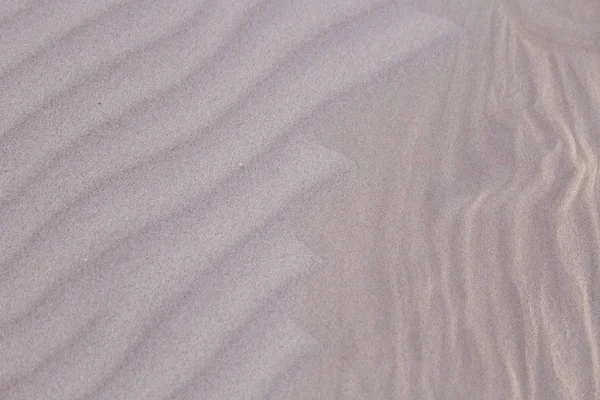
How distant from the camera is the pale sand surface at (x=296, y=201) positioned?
1.79m

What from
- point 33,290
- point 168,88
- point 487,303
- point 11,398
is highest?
point 168,88

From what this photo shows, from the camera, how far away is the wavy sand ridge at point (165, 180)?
1766mm

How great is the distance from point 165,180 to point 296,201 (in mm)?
325

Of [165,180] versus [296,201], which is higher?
[165,180]

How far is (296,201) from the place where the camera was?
78.0 inches

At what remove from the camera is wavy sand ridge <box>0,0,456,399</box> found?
177cm

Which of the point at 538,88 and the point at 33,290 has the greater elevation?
the point at 33,290

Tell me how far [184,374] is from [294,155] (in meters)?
0.62

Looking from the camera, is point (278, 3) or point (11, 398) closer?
point (11, 398)

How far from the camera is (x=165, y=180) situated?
1.96 m

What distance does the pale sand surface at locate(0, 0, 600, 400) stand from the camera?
1.79m

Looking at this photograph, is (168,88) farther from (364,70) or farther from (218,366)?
(218,366)

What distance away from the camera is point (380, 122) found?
6.90 ft

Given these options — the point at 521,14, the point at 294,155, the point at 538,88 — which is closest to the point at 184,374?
the point at 294,155
